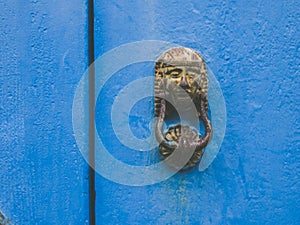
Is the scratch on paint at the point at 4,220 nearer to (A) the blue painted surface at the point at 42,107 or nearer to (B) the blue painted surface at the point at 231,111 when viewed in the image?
(A) the blue painted surface at the point at 42,107

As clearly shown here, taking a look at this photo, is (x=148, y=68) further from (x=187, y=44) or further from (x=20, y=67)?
(x=20, y=67)

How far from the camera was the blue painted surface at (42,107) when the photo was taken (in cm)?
70

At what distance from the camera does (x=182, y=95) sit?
2.23 ft

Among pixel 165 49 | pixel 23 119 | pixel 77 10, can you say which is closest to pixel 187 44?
pixel 165 49

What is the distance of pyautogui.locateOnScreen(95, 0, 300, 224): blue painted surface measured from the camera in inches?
27.5

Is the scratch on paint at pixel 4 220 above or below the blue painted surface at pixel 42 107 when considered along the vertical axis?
below

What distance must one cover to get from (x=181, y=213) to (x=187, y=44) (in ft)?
0.83

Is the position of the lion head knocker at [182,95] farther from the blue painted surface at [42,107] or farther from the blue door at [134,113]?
the blue painted surface at [42,107]

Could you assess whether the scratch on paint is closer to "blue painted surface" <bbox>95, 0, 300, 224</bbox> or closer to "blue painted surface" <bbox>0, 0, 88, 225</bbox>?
"blue painted surface" <bbox>0, 0, 88, 225</bbox>

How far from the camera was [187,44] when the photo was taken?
2.30 ft

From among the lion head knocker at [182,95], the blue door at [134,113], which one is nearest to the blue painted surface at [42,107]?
the blue door at [134,113]

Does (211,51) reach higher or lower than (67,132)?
higher

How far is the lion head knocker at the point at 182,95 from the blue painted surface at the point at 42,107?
0.39 feet

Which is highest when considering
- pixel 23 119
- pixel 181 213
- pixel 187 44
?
pixel 187 44
